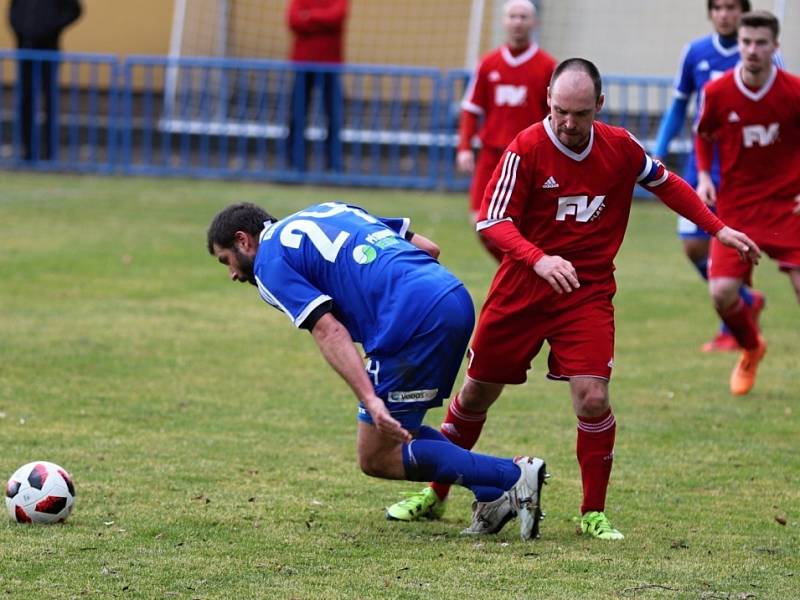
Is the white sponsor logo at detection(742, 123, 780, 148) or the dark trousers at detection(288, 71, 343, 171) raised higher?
the white sponsor logo at detection(742, 123, 780, 148)

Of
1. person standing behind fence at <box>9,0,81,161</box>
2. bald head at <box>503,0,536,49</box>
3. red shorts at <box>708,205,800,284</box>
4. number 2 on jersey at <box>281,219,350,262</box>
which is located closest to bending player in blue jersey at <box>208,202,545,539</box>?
number 2 on jersey at <box>281,219,350,262</box>

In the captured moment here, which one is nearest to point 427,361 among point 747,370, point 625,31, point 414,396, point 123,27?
point 414,396

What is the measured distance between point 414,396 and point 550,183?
104 cm

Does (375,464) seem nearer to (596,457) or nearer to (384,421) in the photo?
(384,421)

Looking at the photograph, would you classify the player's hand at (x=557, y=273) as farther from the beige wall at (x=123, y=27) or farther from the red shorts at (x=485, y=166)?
the beige wall at (x=123, y=27)

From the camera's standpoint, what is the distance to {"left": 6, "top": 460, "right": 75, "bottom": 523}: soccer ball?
18.5 ft

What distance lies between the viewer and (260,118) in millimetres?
19375

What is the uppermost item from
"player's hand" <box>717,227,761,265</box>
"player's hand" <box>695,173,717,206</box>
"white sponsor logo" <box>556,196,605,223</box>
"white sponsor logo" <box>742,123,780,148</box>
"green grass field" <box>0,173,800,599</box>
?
"white sponsor logo" <box>742,123,780,148</box>

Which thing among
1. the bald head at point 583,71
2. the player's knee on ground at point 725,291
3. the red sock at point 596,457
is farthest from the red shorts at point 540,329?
the player's knee on ground at point 725,291

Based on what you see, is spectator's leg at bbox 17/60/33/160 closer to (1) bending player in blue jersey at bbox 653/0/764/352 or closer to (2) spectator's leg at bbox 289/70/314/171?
(2) spectator's leg at bbox 289/70/314/171

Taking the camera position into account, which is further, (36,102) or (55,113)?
(55,113)

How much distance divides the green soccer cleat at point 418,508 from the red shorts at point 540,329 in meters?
0.57

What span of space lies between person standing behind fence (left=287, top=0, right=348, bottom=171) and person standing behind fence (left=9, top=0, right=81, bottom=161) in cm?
283

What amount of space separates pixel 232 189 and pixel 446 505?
1179 cm
